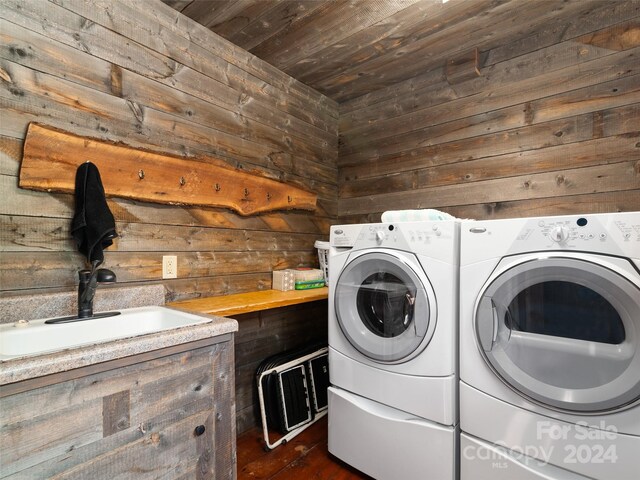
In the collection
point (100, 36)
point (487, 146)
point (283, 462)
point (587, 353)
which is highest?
point (100, 36)

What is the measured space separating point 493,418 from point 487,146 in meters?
1.54

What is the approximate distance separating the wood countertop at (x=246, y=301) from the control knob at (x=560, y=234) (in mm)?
1196

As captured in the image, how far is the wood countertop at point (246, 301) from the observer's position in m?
1.56

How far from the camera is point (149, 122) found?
63.8 inches

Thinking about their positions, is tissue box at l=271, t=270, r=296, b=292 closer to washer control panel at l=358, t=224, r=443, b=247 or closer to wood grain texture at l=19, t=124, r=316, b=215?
wood grain texture at l=19, t=124, r=316, b=215

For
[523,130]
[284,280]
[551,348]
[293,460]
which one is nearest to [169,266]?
[284,280]

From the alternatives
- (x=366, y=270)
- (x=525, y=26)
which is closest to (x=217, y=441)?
(x=366, y=270)

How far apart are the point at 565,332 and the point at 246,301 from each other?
1371 millimetres

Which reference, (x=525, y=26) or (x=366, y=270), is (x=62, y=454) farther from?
(x=525, y=26)

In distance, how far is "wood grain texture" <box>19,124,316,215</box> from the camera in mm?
1277

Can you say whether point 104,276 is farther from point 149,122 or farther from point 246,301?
point 149,122

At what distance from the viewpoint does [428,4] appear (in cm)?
168

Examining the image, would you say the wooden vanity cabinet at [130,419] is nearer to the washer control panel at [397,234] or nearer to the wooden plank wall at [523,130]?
the washer control panel at [397,234]

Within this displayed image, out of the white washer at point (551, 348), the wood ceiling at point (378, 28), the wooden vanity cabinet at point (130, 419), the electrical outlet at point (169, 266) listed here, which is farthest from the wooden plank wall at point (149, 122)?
the white washer at point (551, 348)
